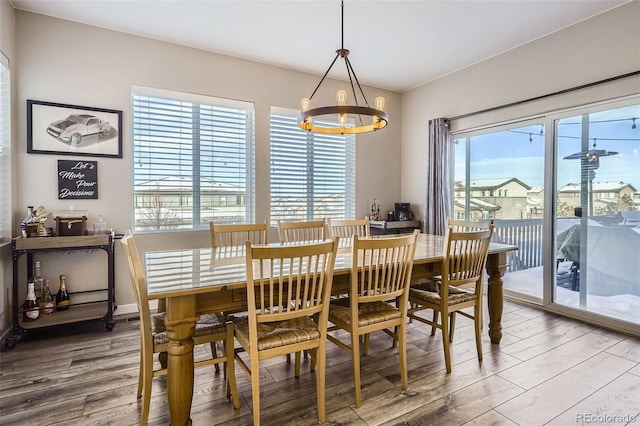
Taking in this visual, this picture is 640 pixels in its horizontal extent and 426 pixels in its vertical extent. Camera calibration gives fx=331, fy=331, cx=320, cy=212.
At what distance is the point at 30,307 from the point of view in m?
2.85

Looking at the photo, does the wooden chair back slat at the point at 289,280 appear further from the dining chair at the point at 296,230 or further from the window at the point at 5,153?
the window at the point at 5,153

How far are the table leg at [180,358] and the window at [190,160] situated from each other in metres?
2.24

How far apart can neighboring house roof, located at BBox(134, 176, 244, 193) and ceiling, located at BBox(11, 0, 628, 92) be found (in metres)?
1.46

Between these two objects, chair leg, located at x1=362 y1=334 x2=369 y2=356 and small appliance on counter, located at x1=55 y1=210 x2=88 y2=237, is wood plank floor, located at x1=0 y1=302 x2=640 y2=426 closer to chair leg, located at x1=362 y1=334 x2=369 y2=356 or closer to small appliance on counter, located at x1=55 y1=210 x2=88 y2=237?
chair leg, located at x1=362 y1=334 x2=369 y2=356

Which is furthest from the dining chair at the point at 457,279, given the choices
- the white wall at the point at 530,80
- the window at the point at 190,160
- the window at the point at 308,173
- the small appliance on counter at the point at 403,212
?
the window at the point at 190,160

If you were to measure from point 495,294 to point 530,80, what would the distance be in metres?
2.38

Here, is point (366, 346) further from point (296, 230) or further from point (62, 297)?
point (62, 297)

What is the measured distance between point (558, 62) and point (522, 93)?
0.40 meters

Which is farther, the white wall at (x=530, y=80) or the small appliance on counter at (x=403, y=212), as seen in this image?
the small appliance on counter at (x=403, y=212)

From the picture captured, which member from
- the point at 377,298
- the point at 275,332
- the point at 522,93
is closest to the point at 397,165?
the point at 522,93

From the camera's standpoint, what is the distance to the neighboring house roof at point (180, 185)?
138 inches

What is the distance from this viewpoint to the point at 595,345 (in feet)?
8.98

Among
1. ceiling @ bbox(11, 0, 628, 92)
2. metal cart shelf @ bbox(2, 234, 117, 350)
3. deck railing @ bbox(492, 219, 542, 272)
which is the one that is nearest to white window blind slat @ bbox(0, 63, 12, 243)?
metal cart shelf @ bbox(2, 234, 117, 350)

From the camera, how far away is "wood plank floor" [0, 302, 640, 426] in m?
1.85
